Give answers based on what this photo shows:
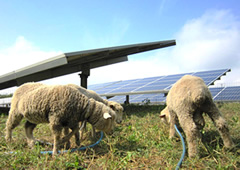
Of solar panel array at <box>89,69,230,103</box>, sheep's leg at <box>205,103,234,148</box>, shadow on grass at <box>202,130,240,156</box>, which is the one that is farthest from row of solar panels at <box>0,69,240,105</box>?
sheep's leg at <box>205,103,234,148</box>

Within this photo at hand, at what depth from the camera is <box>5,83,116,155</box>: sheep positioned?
12.7ft

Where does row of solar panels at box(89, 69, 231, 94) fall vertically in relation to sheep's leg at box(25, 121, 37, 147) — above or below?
above

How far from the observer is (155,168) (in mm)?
3311

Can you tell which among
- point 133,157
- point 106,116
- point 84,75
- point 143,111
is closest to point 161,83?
point 143,111

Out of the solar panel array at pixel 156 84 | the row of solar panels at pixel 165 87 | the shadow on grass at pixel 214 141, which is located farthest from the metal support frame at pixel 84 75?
the shadow on grass at pixel 214 141

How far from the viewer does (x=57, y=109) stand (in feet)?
12.7

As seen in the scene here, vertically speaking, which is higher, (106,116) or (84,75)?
(84,75)

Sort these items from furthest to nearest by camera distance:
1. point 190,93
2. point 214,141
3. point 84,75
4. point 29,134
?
point 84,75 → point 29,134 → point 214,141 → point 190,93

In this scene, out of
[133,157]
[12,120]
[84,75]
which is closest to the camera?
[133,157]

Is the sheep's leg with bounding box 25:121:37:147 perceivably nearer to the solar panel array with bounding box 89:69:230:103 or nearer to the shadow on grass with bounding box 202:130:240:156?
the shadow on grass with bounding box 202:130:240:156

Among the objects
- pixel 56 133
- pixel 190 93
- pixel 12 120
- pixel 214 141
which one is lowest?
pixel 214 141

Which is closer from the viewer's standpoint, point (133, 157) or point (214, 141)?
point (133, 157)

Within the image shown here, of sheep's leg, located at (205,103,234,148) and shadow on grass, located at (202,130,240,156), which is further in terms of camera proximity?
shadow on grass, located at (202,130,240,156)

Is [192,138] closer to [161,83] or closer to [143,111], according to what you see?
[143,111]
